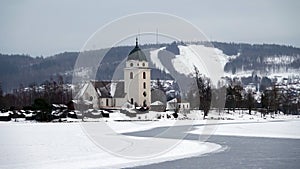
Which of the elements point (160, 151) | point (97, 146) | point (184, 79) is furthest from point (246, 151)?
point (184, 79)

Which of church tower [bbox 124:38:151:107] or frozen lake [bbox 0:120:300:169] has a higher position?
church tower [bbox 124:38:151:107]

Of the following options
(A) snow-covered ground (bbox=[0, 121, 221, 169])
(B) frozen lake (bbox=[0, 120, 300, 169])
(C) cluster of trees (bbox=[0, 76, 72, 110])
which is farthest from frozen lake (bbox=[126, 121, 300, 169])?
(C) cluster of trees (bbox=[0, 76, 72, 110])

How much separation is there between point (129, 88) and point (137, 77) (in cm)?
235

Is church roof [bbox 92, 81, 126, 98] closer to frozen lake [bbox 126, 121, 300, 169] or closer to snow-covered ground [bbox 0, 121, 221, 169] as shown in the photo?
snow-covered ground [bbox 0, 121, 221, 169]

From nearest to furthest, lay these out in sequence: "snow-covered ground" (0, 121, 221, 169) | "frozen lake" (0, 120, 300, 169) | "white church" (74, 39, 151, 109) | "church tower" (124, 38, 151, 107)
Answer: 1. "snow-covered ground" (0, 121, 221, 169)
2. "frozen lake" (0, 120, 300, 169)
3. "white church" (74, 39, 151, 109)
4. "church tower" (124, 38, 151, 107)

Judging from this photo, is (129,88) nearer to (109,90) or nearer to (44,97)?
(109,90)

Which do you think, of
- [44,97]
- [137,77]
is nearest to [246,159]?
[44,97]

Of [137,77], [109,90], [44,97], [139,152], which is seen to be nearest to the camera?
[139,152]

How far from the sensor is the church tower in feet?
A: 267

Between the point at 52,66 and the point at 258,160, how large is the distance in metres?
182

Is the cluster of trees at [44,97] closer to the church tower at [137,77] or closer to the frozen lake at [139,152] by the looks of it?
the church tower at [137,77]

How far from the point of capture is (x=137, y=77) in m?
82.2

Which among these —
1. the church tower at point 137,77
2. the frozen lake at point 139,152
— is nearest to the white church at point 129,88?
the church tower at point 137,77

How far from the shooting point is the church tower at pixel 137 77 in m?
81.4
